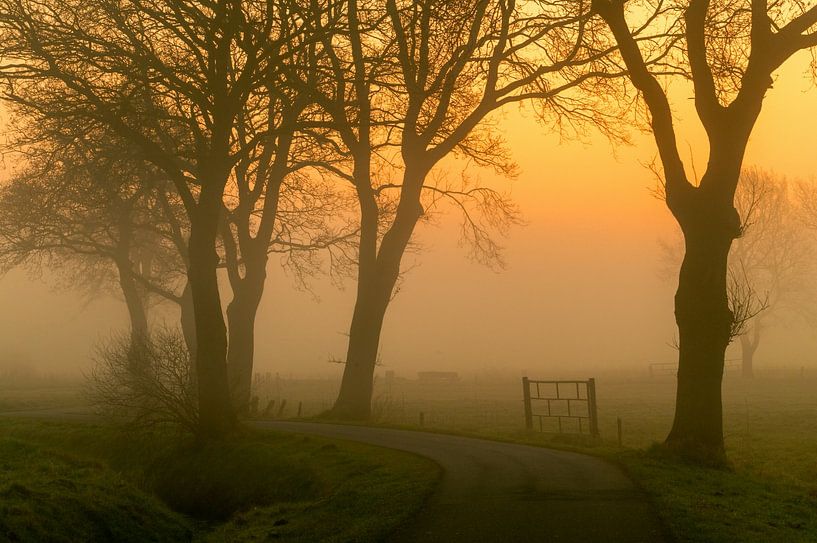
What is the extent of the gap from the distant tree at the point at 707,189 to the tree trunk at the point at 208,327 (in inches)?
416

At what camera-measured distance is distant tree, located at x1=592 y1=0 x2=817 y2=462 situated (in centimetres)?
1764

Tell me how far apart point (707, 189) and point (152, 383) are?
13847 millimetres

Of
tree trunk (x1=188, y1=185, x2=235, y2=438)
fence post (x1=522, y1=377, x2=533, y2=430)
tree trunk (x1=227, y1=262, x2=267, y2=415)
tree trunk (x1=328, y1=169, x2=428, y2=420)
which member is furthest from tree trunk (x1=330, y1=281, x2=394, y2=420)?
tree trunk (x1=188, y1=185, x2=235, y2=438)

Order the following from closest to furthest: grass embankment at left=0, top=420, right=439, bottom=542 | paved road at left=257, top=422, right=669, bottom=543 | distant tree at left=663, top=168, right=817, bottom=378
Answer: paved road at left=257, top=422, right=669, bottom=543
grass embankment at left=0, top=420, right=439, bottom=542
distant tree at left=663, top=168, right=817, bottom=378

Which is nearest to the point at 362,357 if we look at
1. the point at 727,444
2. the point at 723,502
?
the point at 727,444

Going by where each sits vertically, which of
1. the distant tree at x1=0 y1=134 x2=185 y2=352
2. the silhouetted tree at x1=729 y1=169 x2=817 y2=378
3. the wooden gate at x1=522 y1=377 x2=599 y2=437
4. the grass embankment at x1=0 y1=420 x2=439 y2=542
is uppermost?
the silhouetted tree at x1=729 y1=169 x2=817 y2=378

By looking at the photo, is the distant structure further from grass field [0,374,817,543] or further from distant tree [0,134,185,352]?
distant tree [0,134,185,352]

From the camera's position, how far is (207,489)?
1912 centimetres

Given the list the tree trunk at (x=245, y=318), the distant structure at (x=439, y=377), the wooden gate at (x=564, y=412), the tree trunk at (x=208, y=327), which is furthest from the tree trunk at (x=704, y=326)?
the distant structure at (x=439, y=377)

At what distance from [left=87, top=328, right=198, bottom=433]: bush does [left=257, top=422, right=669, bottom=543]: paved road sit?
21.4 ft

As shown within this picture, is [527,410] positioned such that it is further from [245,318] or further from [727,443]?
[245,318]

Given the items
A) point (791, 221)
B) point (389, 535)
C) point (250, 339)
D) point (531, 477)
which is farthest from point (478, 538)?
point (791, 221)

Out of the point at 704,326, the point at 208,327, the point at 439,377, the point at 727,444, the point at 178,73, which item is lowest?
the point at 727,444

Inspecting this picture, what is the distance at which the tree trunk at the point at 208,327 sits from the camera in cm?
2159
